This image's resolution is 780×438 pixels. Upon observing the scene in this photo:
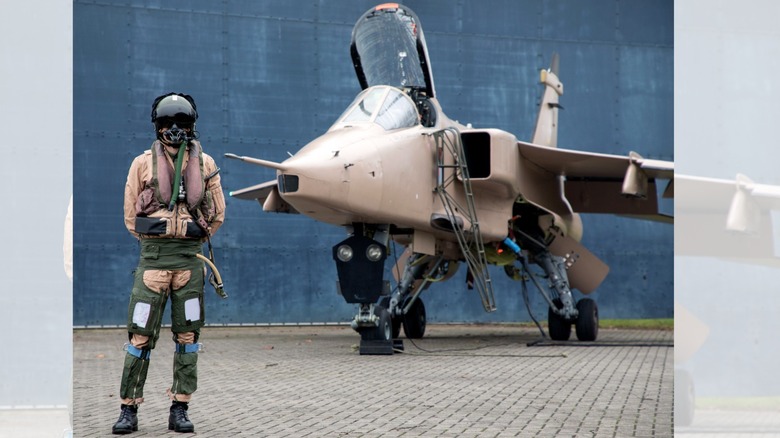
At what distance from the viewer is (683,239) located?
13.8 feet

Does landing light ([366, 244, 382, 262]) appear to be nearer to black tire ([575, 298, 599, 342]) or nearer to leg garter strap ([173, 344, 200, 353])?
black tire ([575, 298, 599, 342])

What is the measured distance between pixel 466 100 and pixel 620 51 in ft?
11.3

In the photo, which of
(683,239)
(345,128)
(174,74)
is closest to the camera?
(683,239)

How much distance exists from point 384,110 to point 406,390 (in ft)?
15.4

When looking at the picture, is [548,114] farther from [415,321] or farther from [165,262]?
[165,262]

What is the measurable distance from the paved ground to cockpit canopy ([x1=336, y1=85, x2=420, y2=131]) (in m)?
2.68

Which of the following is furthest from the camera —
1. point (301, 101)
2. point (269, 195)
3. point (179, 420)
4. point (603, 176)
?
point (301, 101)

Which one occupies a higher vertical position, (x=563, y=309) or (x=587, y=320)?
(x=563, y=309)

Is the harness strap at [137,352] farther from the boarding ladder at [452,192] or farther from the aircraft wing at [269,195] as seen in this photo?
the boarding ladder at [452,192]

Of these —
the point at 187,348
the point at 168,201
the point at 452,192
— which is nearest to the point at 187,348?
the point at 187,348

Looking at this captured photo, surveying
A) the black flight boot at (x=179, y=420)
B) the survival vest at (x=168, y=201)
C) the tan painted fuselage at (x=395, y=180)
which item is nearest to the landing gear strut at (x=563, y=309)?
the tan painted fuselage at (x=395, y=180)

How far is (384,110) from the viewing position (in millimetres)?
12227

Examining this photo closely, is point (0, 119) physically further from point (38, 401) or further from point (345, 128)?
point (345, 128)

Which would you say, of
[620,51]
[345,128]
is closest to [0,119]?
[345,128]
